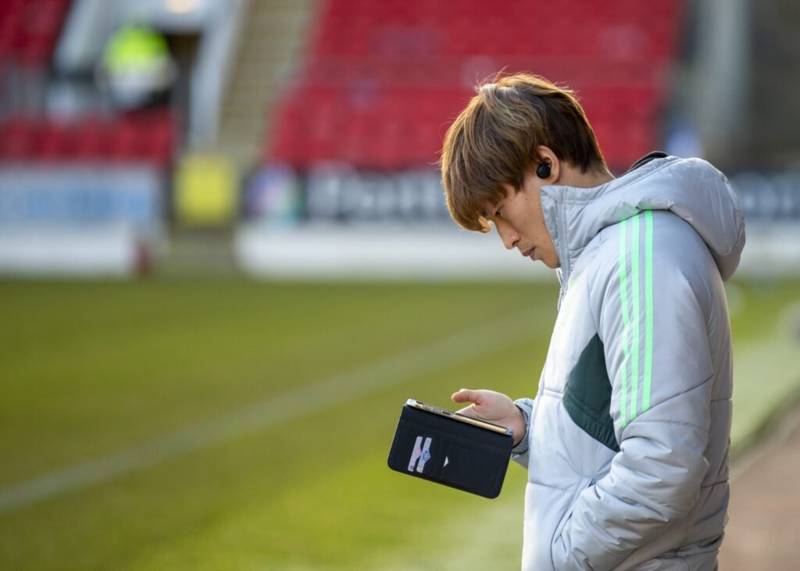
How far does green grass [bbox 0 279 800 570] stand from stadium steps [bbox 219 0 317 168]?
7.56 metres

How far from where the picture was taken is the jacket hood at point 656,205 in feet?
6.56

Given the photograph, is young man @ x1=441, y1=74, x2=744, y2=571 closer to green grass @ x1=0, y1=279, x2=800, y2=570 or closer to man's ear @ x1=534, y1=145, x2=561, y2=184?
man's ear @ x1=534, y1=145, x2=561, y2=184

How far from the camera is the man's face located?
6.89 ft

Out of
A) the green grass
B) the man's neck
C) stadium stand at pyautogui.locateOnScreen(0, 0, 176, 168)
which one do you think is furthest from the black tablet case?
stadium stand at pyautogui.locateOnScreen(0, 0, 176, 168)

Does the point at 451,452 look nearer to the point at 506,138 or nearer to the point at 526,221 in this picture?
the point at 526,221

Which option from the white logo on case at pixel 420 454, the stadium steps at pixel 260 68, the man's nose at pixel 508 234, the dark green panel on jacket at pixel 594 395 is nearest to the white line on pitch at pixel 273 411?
the white logo on case at pixel 420 454

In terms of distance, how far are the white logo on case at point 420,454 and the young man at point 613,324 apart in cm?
23

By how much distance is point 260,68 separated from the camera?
23875mm

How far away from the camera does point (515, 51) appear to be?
22.1m

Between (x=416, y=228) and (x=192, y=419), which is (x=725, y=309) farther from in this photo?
(x=416, y=228)

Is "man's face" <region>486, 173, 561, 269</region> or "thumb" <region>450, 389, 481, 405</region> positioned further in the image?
"thumb" <region>450, 389, 481, 405</region>

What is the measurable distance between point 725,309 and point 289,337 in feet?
30.9

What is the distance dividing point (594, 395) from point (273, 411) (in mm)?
6217

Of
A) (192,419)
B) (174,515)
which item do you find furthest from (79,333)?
(174,515)
